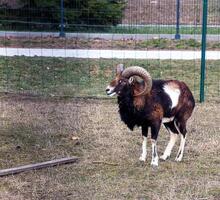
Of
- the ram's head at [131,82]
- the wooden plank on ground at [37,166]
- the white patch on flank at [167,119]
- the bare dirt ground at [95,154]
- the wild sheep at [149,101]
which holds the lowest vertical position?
the bare dirt ground at [95,154]

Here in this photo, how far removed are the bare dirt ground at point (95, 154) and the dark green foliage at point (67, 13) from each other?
8.18m

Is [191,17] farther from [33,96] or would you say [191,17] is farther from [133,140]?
[133,140]

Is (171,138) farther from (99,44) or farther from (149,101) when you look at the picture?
(99,44)

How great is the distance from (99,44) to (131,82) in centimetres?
1069

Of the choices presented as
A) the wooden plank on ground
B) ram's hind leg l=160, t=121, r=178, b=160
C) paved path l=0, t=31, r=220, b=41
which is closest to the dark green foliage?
paved path l=0, t=31, r=220, b=41

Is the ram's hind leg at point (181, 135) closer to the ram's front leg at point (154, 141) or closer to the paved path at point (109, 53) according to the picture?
the ram's front leg at point (154, 141)

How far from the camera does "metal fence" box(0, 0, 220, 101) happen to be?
1380 centimetres

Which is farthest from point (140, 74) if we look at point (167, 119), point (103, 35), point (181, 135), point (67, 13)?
point (67, 13)

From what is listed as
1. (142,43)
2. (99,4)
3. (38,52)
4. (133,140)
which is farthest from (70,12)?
(133,140)

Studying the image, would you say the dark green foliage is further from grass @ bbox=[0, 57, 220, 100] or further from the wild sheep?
the wild sheep

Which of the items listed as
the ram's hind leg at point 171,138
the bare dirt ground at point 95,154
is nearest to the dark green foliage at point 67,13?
the bare dirt ground at point 95,154

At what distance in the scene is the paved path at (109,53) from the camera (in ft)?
54.3

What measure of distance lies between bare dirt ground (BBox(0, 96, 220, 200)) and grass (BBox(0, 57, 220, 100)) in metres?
0.97

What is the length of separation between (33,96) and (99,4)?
848 centimetres
